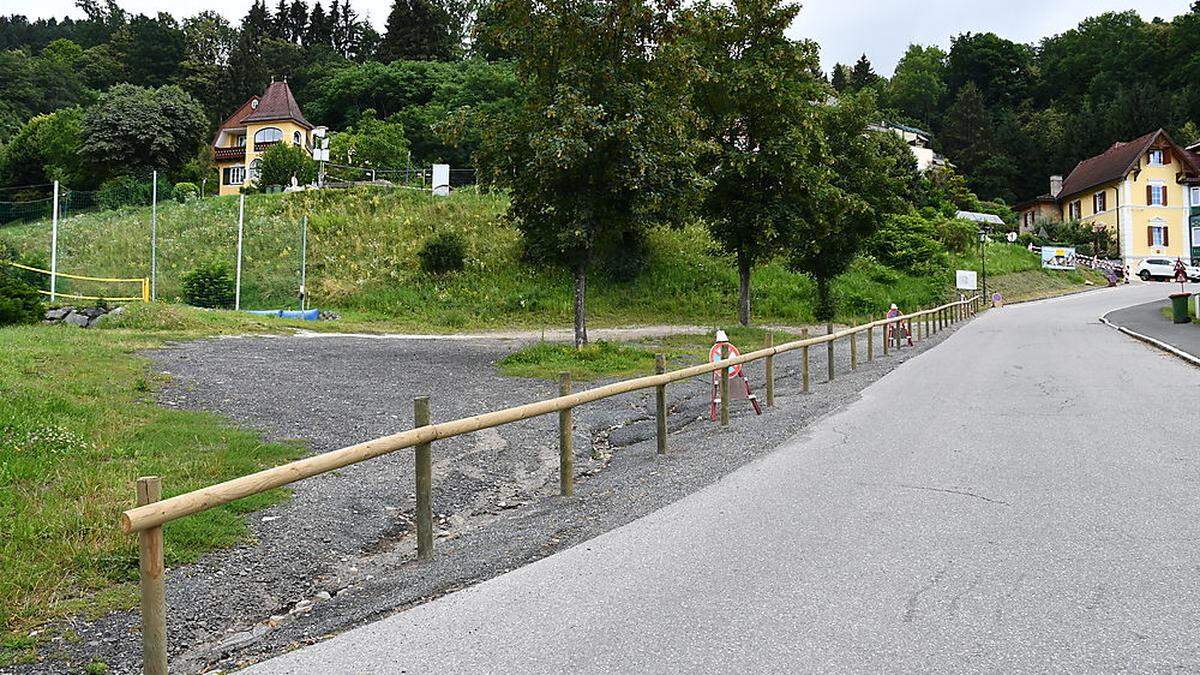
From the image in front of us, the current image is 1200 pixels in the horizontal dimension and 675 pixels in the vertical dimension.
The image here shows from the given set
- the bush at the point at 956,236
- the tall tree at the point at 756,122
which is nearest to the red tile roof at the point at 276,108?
the bush at the point at 956,236

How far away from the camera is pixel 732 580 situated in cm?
464

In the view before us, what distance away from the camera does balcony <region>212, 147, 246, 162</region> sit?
63938 mm

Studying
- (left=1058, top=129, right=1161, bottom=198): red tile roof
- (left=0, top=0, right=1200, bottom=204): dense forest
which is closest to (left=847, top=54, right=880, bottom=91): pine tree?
(left=0, top=0, right=1200, bottom=204): dense forest

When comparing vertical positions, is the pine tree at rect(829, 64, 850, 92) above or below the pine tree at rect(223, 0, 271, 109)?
above

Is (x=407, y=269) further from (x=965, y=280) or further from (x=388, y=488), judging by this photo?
(x=388, y=488)

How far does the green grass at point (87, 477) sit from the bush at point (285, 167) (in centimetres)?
3970

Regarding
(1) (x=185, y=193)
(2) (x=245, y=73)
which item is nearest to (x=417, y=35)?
(2) (x=245, y=73)

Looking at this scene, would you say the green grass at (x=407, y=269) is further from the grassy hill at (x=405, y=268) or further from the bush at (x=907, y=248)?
the bush at (x=907, y=248)

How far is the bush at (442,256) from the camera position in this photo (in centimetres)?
3291

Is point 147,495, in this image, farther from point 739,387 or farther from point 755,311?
point 755,311

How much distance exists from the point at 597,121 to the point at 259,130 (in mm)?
55365

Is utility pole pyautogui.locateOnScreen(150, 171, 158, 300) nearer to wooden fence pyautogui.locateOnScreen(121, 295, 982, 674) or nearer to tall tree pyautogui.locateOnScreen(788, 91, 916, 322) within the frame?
tall tree pyautogui.locateOnScreen(788, 91, 916, 322)

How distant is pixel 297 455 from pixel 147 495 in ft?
14.9

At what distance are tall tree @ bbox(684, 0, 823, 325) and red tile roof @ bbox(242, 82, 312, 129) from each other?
49.0 metres
